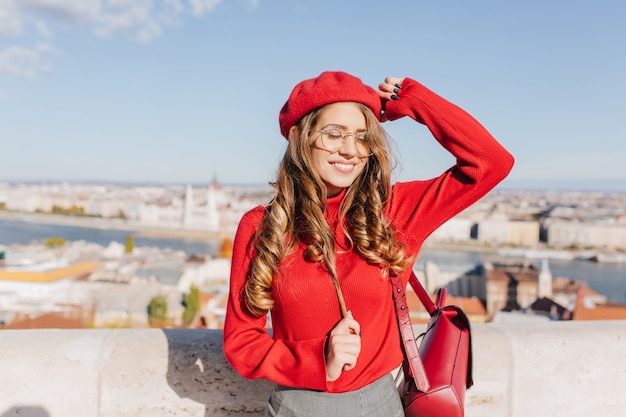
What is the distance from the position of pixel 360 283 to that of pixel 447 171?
17cm

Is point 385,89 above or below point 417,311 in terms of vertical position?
above

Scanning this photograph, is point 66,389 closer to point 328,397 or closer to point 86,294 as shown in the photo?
point 328,397

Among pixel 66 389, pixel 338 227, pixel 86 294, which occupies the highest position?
pixel 338 227

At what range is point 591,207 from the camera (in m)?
41.7

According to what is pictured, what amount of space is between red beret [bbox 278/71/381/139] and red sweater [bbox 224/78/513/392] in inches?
2.3

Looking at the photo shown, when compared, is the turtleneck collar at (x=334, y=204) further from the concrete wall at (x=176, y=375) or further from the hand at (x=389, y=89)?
the concrete wall at (x=176, y=375)

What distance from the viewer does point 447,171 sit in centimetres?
63

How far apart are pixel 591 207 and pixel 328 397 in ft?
Answer: 151

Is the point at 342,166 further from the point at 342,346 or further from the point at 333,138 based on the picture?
the point at 342,346

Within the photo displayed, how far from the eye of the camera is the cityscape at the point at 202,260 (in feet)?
38.9

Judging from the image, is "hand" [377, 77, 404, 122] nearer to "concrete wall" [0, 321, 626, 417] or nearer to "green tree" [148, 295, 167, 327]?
"concrete wall" [0, 321, 626, 417]

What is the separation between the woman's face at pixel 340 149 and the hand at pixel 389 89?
0.21ft

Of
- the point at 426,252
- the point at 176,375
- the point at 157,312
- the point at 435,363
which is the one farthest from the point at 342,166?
the point at 426,252

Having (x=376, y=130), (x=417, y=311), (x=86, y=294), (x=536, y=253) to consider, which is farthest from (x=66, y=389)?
(x=536, y=253)
